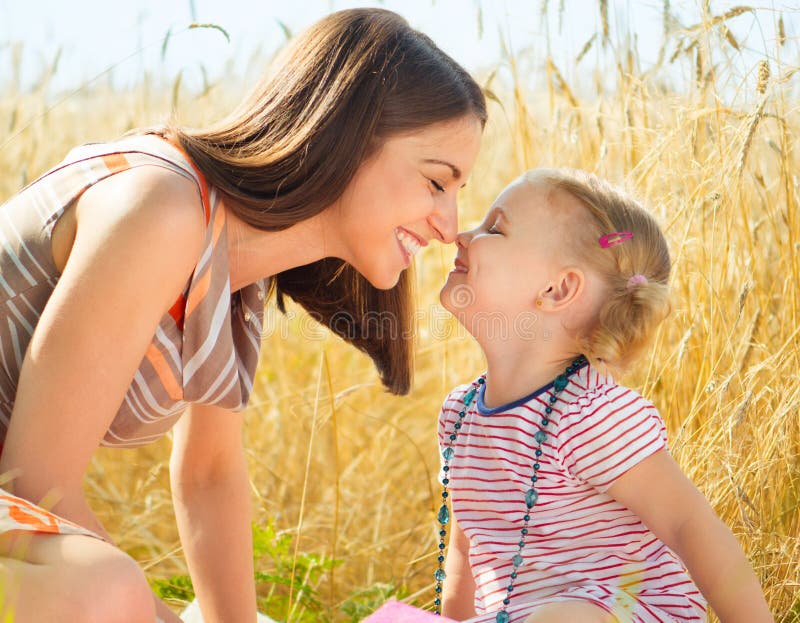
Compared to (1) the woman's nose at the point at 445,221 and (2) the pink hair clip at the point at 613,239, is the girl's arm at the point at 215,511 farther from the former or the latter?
(2) the pink hair clip at the point at 613,239

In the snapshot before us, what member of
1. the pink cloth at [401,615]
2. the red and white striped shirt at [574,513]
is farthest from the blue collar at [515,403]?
the pink cloth at [401,615]

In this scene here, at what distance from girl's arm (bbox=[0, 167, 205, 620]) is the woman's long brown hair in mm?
224

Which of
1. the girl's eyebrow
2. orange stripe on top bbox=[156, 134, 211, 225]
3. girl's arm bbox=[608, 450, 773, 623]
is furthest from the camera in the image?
the girl's eyebrow

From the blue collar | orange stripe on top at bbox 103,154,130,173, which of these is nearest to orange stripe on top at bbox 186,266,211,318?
orange stripe on top at bbox 103,154,130,173

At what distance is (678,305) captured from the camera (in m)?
2.13

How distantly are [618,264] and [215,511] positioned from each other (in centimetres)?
96

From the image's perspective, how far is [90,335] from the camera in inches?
53.6

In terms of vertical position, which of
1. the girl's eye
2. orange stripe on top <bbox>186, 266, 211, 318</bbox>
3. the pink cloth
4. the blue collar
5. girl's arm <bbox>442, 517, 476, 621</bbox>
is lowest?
girl's arm <bbox>442, 517, 476, 621</bbox>

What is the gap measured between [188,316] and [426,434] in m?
1.47

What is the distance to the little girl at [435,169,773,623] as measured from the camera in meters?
1.52

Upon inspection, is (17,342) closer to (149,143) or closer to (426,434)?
(149,143)

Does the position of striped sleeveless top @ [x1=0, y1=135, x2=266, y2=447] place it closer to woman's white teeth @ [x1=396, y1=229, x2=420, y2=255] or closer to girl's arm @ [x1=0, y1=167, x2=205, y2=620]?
girl's arm @ [x1=0, y1=167, x2=205, y2=620]

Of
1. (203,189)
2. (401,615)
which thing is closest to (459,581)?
(401,615)

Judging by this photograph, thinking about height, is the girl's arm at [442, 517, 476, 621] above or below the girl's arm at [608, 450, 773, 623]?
below
